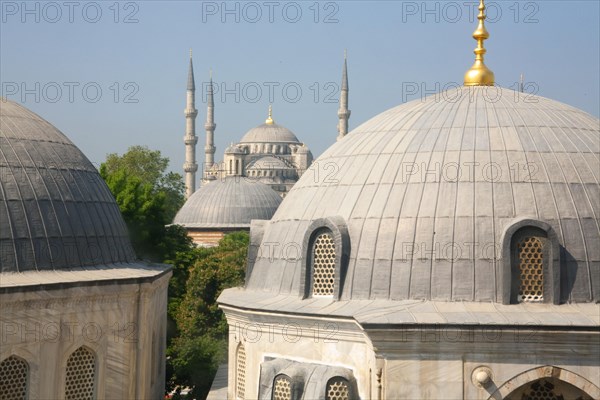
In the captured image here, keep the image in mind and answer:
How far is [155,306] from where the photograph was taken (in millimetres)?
22047

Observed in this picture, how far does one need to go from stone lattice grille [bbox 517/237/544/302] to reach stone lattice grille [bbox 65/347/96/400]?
8059mm

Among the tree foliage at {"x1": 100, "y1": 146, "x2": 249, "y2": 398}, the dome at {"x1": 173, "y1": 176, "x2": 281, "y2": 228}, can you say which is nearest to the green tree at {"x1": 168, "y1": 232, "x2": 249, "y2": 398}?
the tree foliage at {"x1": 100, "y1": 146, "x2": 249, "y2": 398}

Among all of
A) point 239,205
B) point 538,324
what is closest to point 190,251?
point 538,324

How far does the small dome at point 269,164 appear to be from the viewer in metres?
108

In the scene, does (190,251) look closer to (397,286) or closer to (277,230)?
(277,230)

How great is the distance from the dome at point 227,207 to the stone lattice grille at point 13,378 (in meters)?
51.2

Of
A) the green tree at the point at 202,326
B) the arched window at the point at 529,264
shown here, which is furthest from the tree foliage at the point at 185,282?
the arched window at the point at 529,264

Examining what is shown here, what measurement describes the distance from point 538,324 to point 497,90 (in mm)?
6432

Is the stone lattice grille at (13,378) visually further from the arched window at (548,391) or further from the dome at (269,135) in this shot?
the dome at (269,135)

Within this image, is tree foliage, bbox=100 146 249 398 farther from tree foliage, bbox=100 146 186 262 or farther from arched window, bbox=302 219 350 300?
arched window, bbox=302 219 350 300

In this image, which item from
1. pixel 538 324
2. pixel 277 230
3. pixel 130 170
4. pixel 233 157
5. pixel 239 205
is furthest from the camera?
pixel 233 157

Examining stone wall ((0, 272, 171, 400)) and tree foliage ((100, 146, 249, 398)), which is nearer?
stone wall ((0, 272, 171, 400))

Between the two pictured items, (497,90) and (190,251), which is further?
(190,251)

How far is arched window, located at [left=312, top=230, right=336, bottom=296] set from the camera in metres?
18.2
